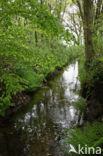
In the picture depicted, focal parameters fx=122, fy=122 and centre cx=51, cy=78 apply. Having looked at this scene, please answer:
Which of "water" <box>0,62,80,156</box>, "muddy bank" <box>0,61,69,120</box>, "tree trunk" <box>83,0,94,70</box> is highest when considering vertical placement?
"tree trunk" <box>83,0,94,70</box>

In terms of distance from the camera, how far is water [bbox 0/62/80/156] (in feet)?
13.8

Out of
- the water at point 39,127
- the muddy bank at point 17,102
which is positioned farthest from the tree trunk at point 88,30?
the muddy bank at point 17,102

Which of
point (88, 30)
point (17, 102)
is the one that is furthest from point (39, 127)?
point (88, 30)

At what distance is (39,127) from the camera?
5434 mm

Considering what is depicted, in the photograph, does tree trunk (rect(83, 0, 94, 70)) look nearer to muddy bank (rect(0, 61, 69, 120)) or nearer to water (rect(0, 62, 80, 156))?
water (rect(0, 62, 80, 156))

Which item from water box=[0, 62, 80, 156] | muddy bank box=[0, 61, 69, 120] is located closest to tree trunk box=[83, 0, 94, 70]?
water box=[0, 62, 80, 156]

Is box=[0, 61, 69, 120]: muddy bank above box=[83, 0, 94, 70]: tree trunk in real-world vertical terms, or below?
below

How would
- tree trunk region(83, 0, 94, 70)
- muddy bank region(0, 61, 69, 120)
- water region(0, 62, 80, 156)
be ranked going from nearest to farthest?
water region(0, 62, 80, 156), muddy bank region(0, 61, 69, 120), tree trunk region(83, 0, 94, 70)

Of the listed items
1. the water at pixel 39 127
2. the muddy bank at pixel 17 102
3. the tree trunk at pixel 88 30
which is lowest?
the water at pixel 39 127

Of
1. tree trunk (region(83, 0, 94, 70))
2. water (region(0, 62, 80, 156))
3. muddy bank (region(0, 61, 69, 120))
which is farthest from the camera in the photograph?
tree trunk (region(83, 0, 94, 70))

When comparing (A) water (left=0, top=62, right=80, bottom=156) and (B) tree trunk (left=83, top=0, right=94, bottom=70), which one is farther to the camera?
(B) tree trunk (left=83, top=0, right=94, bottom=70)

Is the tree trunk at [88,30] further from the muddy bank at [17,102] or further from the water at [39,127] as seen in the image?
the muddy bank at [17,102]

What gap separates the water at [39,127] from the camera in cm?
420

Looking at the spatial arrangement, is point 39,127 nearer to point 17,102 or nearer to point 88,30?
point 17,102
